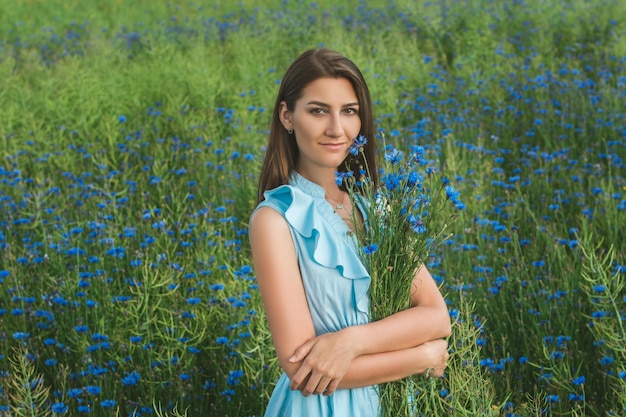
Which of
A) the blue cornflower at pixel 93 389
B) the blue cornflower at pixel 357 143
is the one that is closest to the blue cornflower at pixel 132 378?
the blue cornflower at pixel 93 389

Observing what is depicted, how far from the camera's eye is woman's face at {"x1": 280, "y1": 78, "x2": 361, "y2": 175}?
2.09 metres

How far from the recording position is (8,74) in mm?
6715

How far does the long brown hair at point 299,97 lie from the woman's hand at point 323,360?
0.46m

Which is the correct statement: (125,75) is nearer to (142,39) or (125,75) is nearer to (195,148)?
(142,39)

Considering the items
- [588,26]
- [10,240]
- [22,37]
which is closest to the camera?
[10,240]

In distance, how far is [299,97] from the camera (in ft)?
6.97

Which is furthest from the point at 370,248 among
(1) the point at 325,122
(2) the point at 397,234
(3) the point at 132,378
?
(3) the point at 132,378

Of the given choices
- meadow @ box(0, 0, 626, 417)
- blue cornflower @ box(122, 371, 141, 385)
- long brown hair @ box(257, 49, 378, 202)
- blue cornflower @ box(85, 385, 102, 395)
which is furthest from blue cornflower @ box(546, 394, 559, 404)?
blue cornflower @ box(85, 385, 102, 395)

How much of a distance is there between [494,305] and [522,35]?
16.8 ft

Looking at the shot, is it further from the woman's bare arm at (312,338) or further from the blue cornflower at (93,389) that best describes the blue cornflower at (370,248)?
the blue cornflower at (93,389)

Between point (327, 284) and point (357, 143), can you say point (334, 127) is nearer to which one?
point (357, 143)

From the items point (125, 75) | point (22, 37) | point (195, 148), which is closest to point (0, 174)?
point (195, 148)

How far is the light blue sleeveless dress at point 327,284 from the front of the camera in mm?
1982

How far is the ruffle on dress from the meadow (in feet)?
1.12
